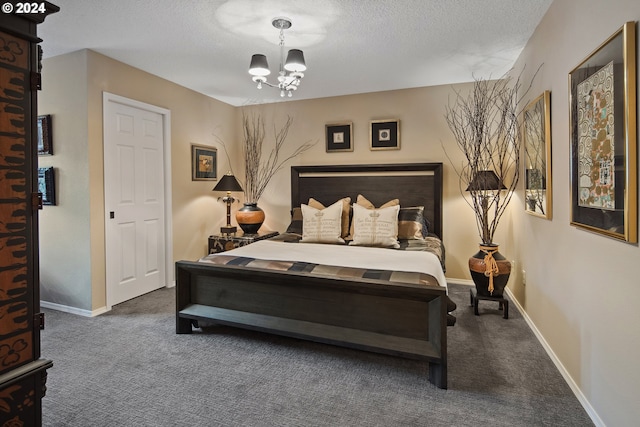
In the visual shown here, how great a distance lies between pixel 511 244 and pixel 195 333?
3328 mm

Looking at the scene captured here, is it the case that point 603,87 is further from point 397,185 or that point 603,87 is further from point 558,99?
point 397,185

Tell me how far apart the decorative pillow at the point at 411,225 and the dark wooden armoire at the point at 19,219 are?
325 cm

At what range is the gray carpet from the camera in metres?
1.87

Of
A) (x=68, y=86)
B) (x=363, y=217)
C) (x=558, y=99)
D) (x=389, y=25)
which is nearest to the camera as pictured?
(x=558, y=99)

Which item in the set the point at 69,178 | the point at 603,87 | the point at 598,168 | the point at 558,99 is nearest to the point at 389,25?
the point at 558,99

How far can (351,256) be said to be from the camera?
3.02 m

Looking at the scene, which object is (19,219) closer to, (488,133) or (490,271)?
(490,271)

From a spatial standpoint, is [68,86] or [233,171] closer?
[68,86]

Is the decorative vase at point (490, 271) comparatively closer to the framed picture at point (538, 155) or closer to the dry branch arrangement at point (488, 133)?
the dry branch arrangement at point (488, 133)

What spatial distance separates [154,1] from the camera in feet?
8.09

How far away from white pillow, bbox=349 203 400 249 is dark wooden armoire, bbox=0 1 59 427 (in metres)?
2.73

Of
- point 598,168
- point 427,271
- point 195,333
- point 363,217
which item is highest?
point 598,168

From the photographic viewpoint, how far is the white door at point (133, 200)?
3.54 metres

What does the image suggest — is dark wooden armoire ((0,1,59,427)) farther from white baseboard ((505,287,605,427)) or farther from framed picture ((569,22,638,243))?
white baseboard ((505,287,605,427))
